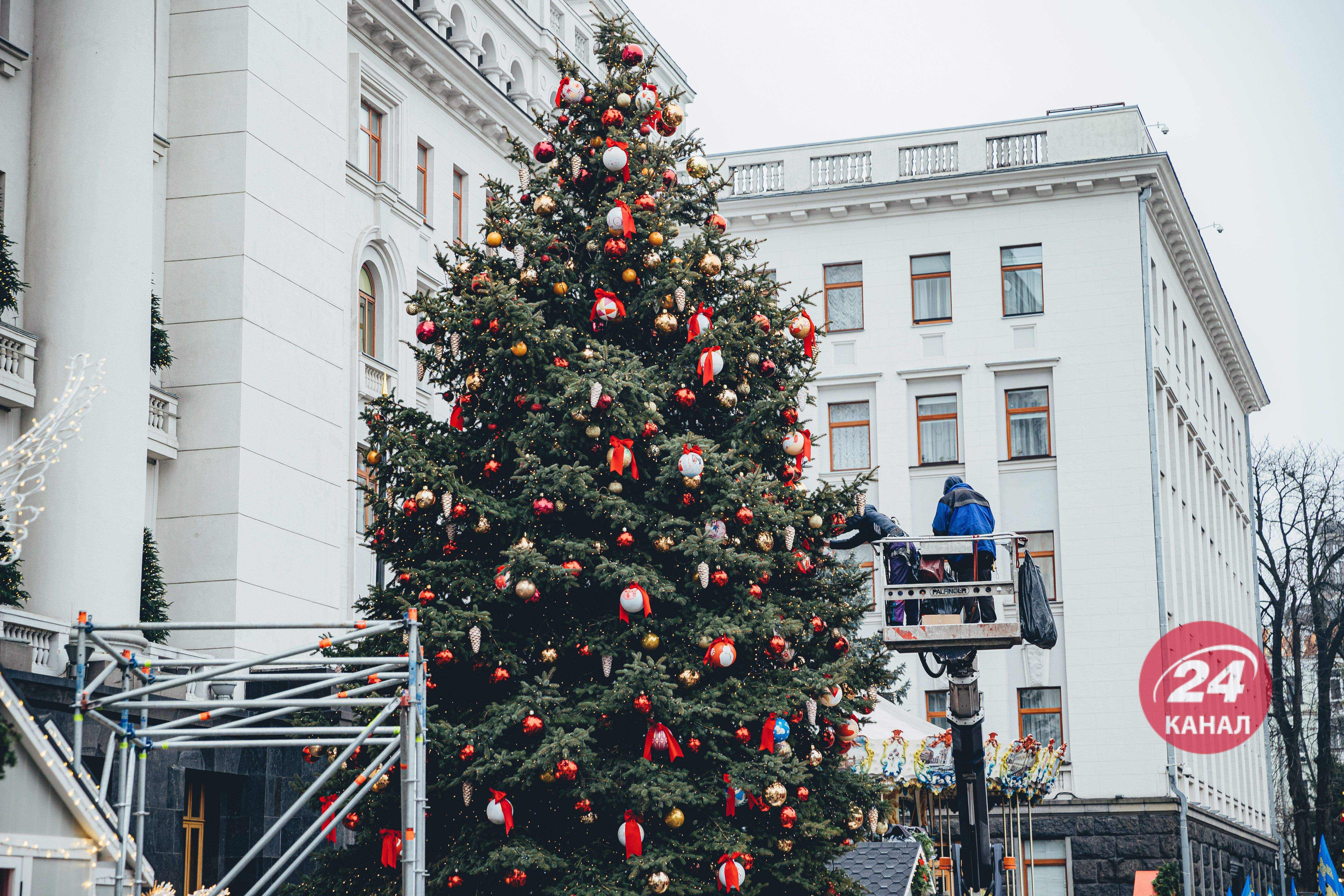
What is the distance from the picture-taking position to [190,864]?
20875 millimetres

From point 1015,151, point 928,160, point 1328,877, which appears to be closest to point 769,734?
point 1328,877

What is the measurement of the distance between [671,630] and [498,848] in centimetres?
240

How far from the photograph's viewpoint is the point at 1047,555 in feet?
127

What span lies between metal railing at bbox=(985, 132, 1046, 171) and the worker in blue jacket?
25912 mm

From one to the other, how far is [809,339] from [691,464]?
251 cm

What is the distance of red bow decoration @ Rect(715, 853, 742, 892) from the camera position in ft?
44.7

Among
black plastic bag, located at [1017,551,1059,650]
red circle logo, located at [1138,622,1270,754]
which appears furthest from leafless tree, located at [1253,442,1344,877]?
black plastic bag, located at [1017,551,1059,650]

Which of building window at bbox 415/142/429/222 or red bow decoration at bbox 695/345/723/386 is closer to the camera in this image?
red bow decoration at bbox 695/345/723/386

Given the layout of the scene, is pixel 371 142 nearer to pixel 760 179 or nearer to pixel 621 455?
pixel 760 179

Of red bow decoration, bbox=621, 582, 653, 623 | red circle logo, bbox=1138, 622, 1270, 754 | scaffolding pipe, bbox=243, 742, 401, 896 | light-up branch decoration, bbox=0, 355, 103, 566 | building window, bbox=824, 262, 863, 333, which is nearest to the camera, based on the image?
scaffolding pipe, bbox=243, 742, 401, 896

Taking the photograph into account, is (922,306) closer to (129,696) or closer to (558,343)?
(558,343)

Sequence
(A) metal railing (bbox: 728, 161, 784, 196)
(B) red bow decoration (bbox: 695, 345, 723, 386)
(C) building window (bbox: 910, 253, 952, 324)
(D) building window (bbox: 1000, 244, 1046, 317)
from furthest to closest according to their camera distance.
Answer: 1. (A) metal railing (bbox: 728, 161, 784, 196)
2. (C) building window (bbox: 910, 253, 952, 324)
3. (D) building window (bbox: 1000, 244, 1046, 317)
4. (B) red bow decoration (bbox: 695, 345, 723, 386)

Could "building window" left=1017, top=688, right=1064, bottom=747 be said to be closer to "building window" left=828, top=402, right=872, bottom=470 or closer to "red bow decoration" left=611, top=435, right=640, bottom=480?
"building window" left=828, top=402, right=872, bottom=470

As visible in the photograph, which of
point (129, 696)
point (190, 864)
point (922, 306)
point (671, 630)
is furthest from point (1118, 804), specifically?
point (129, 696)
